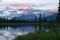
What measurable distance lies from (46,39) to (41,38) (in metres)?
1.40

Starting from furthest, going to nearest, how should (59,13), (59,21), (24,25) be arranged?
(24,25) < (59,13) < (59,21)

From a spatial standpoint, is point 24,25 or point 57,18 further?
point 24,25

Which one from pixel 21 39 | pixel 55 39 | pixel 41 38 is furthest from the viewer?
pixel 21 39

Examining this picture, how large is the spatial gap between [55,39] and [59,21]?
11349 mm

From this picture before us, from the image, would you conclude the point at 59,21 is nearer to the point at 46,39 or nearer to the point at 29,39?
the point at 29,39

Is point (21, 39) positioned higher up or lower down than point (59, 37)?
lower down

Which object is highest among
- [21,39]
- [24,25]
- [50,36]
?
[50,36]

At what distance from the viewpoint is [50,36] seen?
20.8 metres

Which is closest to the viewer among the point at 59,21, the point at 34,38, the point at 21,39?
the point at 34,38

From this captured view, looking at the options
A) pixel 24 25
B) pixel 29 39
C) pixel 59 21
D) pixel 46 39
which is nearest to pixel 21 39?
pixel 29 39

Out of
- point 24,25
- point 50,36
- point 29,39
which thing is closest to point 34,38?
point 29,39

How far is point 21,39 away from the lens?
27906mm

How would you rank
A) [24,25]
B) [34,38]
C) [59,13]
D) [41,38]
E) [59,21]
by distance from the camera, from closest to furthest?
[41,38] < [34,38] < [59,21] < [59,13] < [24,25]

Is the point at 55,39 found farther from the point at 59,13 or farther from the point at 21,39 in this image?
the point at 59,13
